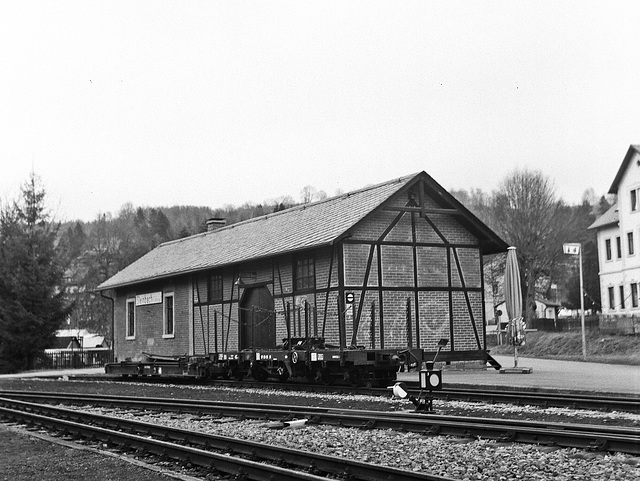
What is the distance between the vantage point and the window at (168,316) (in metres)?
31.5

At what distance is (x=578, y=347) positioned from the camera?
38.3 meters

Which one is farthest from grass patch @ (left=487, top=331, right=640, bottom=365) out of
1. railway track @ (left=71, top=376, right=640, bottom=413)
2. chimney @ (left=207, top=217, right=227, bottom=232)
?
chimney @ (left=207, top=217, right=227, bottom=232)

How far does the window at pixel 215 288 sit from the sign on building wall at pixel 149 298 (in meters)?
4.38

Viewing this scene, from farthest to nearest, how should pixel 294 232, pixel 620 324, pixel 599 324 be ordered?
pixel 599 324
pixel 620 324
pixel 294 232

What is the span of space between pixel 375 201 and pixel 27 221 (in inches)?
925

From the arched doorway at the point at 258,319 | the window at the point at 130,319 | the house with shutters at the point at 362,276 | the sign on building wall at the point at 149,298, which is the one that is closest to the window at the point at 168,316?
the sign on building wall at the point at 149,298

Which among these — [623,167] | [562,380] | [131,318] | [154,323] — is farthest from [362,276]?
[623,167]

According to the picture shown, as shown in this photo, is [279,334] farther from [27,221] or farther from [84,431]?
[27,221]

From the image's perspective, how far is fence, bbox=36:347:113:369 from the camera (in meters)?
38.6

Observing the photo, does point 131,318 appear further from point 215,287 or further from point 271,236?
point 271,236

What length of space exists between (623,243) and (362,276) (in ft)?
95.9

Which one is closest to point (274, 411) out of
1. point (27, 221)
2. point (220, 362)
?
point (220, 362)

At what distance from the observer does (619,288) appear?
1912 inches

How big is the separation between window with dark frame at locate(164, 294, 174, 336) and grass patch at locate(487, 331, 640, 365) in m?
16.2
